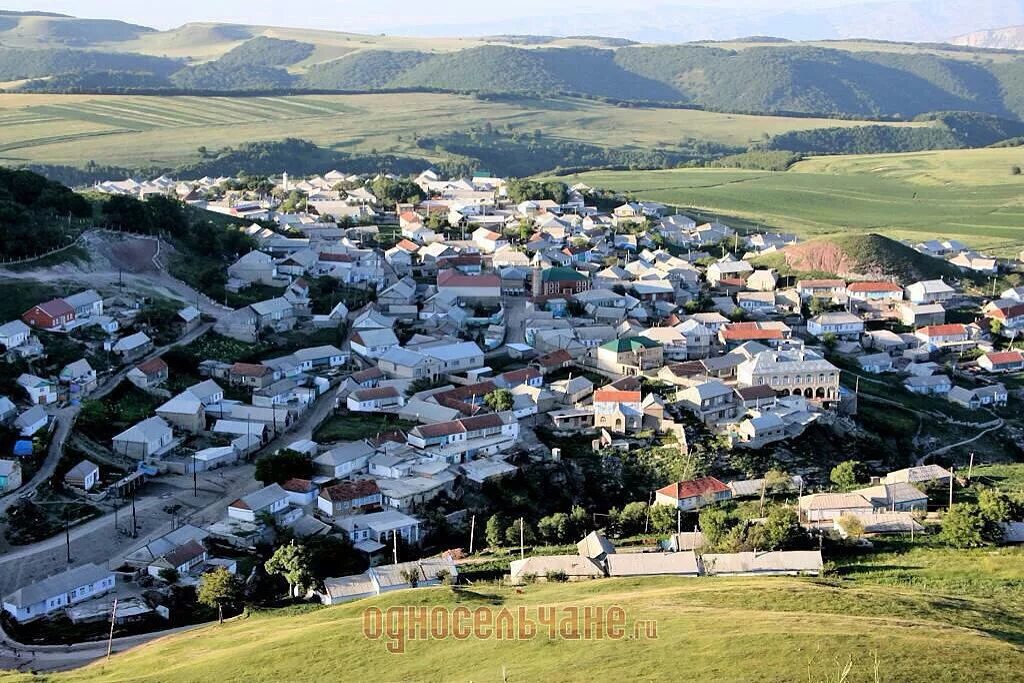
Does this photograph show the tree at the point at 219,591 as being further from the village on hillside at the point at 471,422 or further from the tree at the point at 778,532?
the tree at the point at 778,532

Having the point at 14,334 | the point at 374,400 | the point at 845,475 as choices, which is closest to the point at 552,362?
the point at 374,400

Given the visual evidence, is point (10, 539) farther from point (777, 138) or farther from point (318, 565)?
point (777, 138)

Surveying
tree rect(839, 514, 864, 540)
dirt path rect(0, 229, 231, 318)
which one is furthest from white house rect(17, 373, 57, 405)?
tree rect(839, 514, 864, 540)

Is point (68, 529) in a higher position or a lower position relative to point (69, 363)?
lower

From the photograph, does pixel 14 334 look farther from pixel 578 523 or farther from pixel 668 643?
pixel 668 643

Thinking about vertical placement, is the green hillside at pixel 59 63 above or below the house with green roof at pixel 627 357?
above

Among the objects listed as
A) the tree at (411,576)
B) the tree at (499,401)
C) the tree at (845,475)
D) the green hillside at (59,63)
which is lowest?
the tree at (845,475)

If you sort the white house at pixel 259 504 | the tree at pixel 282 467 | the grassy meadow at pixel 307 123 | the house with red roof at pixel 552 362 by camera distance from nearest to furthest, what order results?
the white house at pixel 259 504, the tree at pixel 282 467, the house with red roof at pixel 552 362, the grassy meadow at pixel 307 123

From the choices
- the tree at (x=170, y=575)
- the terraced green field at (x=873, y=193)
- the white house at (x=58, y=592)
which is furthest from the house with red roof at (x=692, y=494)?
the terraced green field at (x=873, y=193)
